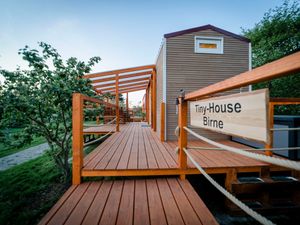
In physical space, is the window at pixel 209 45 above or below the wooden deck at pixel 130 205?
above

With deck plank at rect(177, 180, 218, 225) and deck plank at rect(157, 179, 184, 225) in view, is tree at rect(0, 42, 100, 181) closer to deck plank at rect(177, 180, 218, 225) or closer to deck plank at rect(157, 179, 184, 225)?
deck plank at rect(157, 179, 184, 225)

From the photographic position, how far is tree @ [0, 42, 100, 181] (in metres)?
2.38

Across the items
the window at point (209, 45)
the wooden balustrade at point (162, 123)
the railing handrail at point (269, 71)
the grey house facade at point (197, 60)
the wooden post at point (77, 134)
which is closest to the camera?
the railing handrail at point (269, 71)


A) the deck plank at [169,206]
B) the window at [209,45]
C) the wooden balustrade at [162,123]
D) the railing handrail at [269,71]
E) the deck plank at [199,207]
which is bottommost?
the deck plank at [169,206]

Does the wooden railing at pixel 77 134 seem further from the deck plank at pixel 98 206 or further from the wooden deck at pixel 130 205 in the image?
the deck plank at pixel 98 206

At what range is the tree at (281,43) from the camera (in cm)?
1023

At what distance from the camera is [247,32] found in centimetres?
1481

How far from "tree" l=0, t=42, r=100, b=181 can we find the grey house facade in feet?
7.29

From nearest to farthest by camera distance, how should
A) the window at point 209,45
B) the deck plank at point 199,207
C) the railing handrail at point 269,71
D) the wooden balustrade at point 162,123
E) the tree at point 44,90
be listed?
the railing handrail at point 269,71, the deck plank at point 199,207, the tree at point 44,90, the wooden balustrade at point 162,123, the window at point 209,45

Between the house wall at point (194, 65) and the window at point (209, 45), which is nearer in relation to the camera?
the house wall at point (194, 65)

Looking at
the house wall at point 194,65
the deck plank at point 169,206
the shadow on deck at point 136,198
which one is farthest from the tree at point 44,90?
the house wall at point 194,65

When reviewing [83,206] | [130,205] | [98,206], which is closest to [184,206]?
[130,205]

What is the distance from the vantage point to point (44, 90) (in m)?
2.56

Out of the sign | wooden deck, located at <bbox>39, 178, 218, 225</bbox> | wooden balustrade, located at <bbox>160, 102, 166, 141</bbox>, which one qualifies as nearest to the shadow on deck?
wooden deck, located at <bbox>39, 178, 218, 225</bbox>
